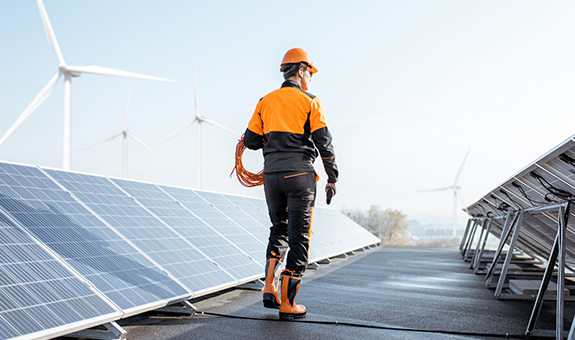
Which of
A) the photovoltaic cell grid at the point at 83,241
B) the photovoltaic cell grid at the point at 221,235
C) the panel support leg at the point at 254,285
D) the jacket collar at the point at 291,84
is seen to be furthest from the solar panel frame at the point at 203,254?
the jacket collar at the point at 291,84

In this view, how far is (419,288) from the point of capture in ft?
21.6

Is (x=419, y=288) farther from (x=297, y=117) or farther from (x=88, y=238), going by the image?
(x=88, y=238)

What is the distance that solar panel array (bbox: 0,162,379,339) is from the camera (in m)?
3.26

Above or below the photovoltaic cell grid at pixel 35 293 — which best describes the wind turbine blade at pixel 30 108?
above

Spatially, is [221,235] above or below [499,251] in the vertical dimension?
above

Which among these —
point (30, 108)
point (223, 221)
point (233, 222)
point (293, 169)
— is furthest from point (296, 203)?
point (30, 108)

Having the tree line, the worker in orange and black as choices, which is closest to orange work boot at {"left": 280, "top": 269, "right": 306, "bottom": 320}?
the worker in orange and black

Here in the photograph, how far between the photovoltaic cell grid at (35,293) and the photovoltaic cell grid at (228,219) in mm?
3331

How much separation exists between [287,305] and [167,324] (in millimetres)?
1104

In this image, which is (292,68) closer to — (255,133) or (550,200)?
(255,133)

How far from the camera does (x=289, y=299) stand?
14.0ft

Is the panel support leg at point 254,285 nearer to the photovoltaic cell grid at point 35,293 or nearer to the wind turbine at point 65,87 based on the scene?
the photovoltaic cell grid at point 35,293

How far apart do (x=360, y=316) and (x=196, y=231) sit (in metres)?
2.87

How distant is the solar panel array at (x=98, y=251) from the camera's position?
3256 mm
